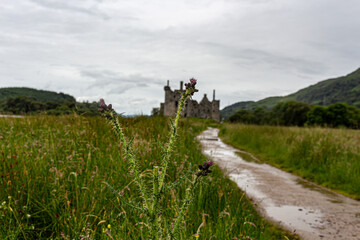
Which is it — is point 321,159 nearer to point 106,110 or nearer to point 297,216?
point 297,216

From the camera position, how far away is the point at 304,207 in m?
5.21

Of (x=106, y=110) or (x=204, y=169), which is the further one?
(x=204, y=169)

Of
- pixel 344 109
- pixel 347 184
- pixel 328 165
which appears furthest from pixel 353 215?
pixel 344 109

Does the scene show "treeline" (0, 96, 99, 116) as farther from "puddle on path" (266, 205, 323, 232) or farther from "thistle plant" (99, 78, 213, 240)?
"puddle on path" (266, 205, 323, 232)

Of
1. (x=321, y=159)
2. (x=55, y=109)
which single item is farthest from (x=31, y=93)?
(x=321, y=159)

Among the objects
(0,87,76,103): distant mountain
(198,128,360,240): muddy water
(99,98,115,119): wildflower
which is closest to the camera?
(99,98,115,119): wildflower

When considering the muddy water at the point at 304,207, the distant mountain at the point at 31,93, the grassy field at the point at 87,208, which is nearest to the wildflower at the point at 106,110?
the grassy field at the point at 87,208

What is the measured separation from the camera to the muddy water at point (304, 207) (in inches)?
165

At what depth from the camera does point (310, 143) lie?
1015 cm

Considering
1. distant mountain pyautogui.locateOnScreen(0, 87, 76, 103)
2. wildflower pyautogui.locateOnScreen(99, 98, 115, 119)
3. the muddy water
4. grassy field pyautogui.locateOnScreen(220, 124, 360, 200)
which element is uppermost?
distant mountain pyautogui.locateOnScreen(0, 87, 76, 103)

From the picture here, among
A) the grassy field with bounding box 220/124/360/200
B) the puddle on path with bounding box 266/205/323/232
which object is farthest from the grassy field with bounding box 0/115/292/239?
the grassy field with bounding box 220/124/360/200

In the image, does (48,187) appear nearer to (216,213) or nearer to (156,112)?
(216,213)

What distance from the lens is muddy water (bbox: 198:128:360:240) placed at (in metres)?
4.18

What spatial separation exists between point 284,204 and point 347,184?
10.8 ft
